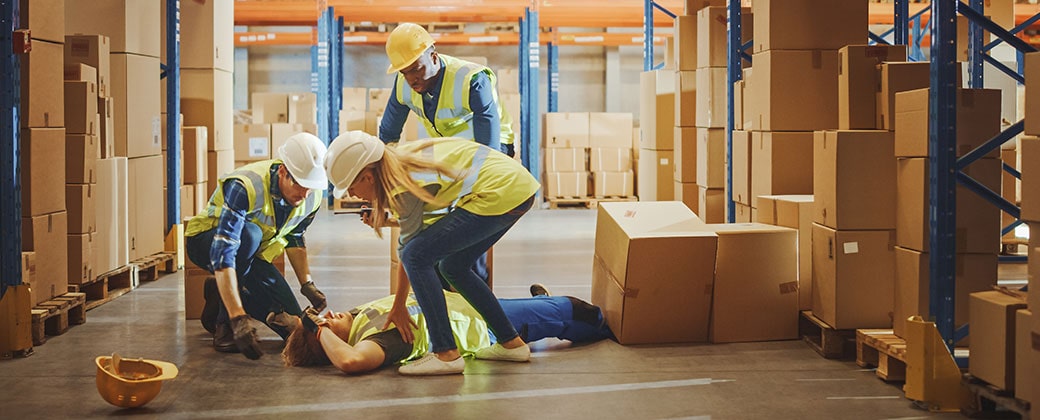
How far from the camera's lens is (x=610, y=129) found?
52.0 ft

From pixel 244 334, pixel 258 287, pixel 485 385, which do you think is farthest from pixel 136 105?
pixel 485 385

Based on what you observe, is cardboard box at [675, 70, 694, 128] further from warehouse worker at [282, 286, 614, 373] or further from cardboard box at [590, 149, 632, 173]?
cardboard box at [590, 149, 632, 173]

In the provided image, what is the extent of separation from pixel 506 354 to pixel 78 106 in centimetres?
361

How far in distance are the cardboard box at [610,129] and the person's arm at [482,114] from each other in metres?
9.98

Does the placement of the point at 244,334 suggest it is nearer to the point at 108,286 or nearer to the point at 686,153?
the point at 108,286

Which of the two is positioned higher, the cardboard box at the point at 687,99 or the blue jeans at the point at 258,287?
the cardboard box at the point at 687,99

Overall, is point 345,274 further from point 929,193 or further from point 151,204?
point 929,193

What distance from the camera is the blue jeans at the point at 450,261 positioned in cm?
484

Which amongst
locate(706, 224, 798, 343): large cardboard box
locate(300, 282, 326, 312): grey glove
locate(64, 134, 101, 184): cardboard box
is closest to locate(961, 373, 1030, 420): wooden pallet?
locate(706, 224, 798, 343): large cardboard box

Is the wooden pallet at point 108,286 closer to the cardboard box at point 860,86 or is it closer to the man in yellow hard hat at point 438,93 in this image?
the man in yellow hard hat at point 438,93

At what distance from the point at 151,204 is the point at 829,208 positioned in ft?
18.0

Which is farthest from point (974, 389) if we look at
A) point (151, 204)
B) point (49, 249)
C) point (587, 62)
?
point (587, 62)

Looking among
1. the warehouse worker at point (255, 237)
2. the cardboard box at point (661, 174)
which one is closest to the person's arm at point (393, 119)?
the warehouse worker at point (255, 237)

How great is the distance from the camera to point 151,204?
8.71 m
